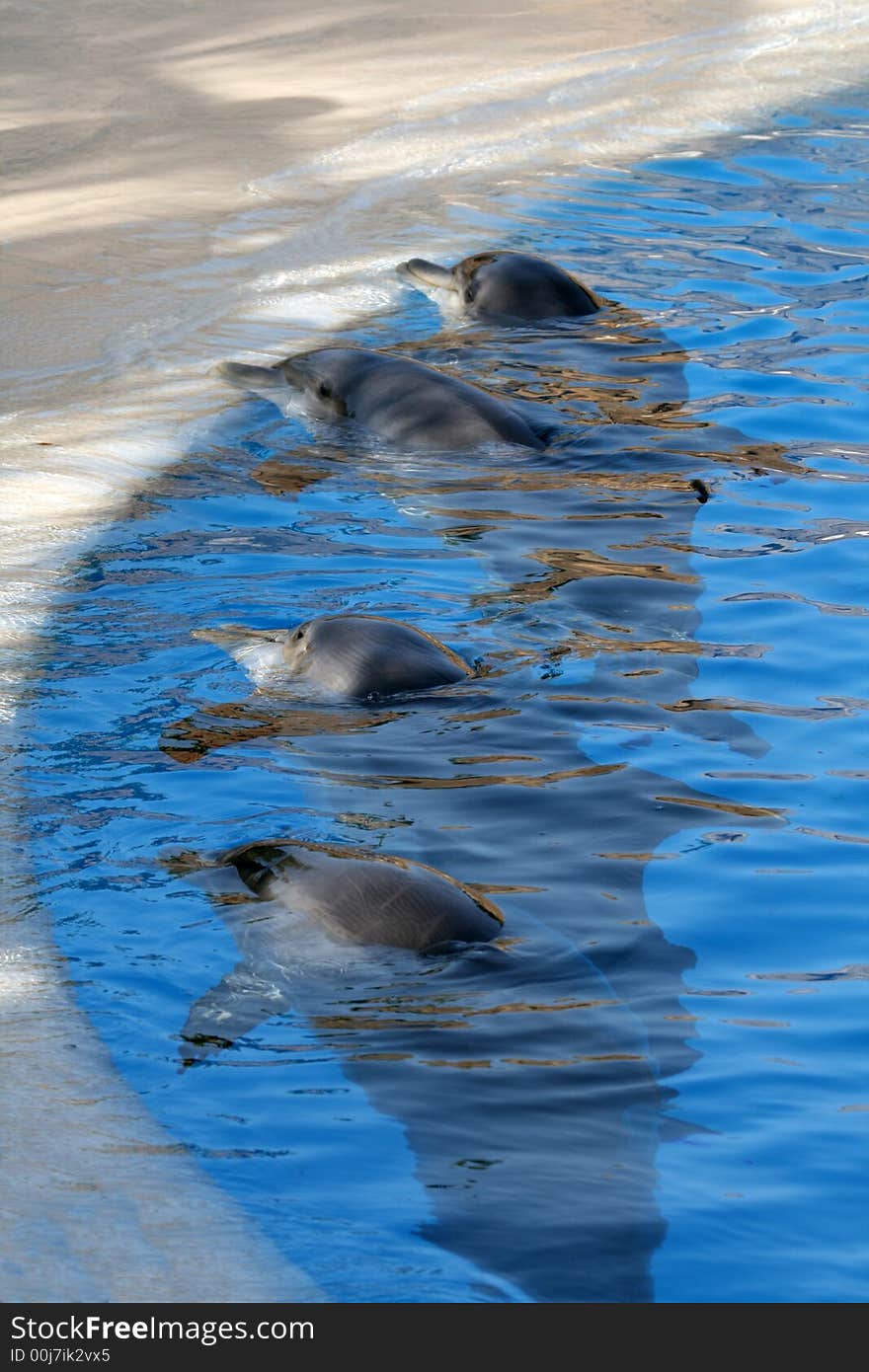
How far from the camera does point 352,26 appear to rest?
42.9ft

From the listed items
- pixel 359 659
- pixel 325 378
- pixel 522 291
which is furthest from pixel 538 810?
pixel 522 291

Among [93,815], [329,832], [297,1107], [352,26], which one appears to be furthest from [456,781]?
[352,26]

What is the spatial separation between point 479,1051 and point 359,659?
1597 millimetres

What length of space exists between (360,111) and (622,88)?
5.68 ft

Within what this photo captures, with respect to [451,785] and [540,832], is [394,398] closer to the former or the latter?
[451,785]

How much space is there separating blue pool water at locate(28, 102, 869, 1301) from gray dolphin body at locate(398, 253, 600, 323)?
188 mm

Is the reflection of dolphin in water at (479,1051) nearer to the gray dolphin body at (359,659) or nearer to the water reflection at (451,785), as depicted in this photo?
the water reflection at (451,785)

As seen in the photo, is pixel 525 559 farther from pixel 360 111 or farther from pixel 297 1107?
pixel 360 111

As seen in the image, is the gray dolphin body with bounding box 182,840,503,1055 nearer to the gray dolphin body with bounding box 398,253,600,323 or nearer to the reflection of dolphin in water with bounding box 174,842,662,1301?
the reflection of dolphin in water with bounding box 174,842,662,1301

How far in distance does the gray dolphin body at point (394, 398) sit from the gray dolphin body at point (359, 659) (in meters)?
1.82

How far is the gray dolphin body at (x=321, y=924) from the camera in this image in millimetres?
3502

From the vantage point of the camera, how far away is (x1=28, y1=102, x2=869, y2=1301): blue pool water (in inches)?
119

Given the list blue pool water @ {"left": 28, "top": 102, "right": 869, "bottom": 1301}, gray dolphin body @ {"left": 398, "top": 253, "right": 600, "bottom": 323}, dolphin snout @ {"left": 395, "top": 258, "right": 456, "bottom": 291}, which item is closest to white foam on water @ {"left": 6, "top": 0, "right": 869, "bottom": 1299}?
blue pool water @ {"left": 28, "top": 102, "right": 869, "bottom": 1301}

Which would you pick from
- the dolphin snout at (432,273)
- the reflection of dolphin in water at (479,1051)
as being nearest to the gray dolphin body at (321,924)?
the reflection of dolphin in water at (479,1051)
